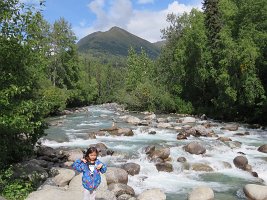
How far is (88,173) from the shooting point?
866cm

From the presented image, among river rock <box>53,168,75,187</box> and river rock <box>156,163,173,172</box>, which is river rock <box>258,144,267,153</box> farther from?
river rock <box>53,168,75,187</box>

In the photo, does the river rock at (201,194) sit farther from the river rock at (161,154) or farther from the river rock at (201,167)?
the river rock at (161,154)

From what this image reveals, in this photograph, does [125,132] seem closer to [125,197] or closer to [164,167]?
[164,167]

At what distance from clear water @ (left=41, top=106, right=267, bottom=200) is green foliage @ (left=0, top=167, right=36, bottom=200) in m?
5.08

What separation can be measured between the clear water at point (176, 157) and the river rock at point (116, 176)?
0.56 m

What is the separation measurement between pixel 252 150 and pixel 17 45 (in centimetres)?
1681

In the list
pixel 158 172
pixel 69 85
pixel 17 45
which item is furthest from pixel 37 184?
pixel 69 85

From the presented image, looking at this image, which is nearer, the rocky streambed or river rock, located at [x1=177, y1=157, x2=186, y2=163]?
the rocky streambed

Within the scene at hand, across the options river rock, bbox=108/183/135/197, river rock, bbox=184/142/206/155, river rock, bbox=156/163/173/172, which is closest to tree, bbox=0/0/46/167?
river rock, bbox=108/183/135/197

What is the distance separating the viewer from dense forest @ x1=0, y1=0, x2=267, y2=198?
11883mm

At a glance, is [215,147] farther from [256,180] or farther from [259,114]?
[259,114]

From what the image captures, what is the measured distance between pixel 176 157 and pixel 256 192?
6.72m

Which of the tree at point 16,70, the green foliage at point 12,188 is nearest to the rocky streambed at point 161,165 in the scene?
the green foliage at point 12,188

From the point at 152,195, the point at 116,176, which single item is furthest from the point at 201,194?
the point at 116,176
